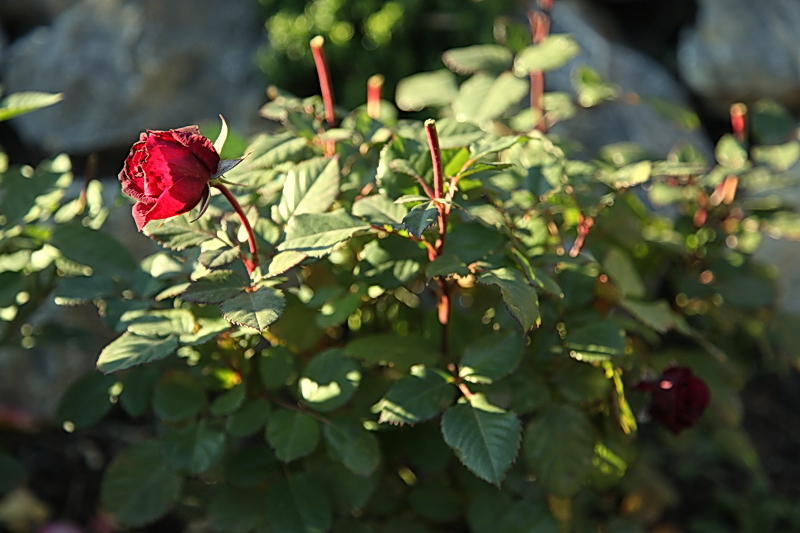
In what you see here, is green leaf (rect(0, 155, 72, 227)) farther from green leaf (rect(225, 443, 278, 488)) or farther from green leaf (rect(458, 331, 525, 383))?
green leaf (rect(458, 331, 525, 383))

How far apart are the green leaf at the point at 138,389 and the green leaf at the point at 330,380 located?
0.24 m

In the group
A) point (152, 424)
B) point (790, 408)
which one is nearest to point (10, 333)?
point (152, 424)

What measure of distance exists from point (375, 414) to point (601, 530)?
0.54 meters

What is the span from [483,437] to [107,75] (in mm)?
2220

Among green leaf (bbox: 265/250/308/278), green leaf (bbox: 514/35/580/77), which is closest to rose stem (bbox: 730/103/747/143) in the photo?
green leaf (bbox: 514/35/580/77)

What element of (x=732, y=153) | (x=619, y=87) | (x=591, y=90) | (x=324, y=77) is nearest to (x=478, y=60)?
(x=591, y=90)

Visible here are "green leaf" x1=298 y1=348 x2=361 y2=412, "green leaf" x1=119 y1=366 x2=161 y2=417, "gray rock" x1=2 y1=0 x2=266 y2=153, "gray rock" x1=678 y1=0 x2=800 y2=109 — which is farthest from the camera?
"gray rock" x1=678 y1=0 x2=800 y2=109

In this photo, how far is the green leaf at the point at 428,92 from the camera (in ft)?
4.24

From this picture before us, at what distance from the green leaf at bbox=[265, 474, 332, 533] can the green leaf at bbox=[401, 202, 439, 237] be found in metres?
0.41

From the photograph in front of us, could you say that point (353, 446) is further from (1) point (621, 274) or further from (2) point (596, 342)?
(1) point (621, 274)

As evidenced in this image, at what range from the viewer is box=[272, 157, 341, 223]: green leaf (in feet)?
2.67

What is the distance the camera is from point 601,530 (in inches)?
47.9

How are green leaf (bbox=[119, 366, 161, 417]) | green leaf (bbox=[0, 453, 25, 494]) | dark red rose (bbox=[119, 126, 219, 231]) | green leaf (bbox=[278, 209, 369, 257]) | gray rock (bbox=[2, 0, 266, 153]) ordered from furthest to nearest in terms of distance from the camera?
gray rock (bbox=[2, 0, 266, 153])
green leaf (bbox=[0, 453, 25, 494])
green leaf (bbox=[119, 366, 161, 417])
green leaf (bbox=[278, 209, 369, 257])
dark red rose (bbox=[119, 126, 219, 231])

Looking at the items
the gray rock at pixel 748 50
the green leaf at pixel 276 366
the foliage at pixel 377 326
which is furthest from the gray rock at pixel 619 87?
the green leaf at pixel 276 366
